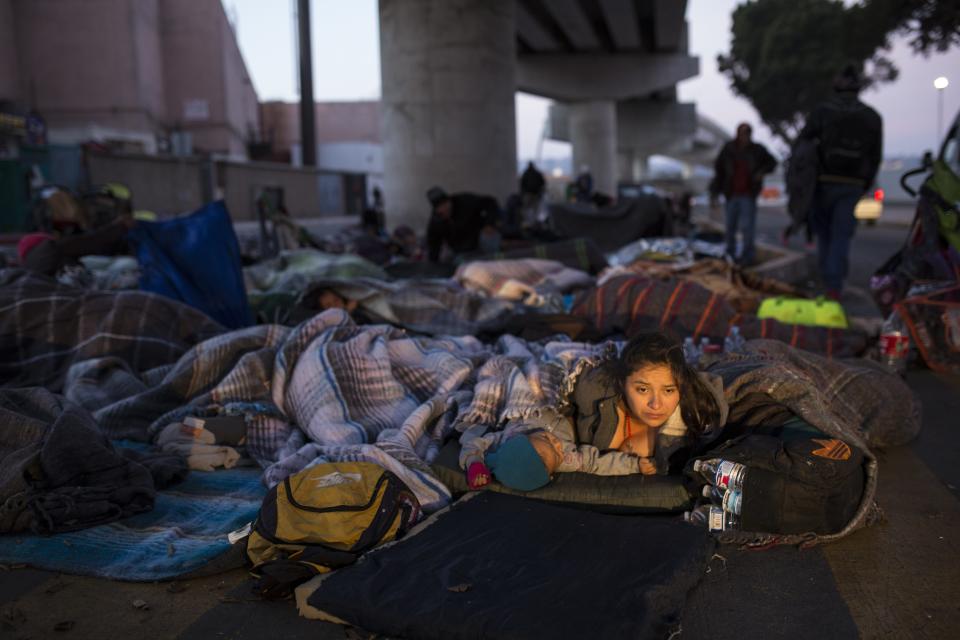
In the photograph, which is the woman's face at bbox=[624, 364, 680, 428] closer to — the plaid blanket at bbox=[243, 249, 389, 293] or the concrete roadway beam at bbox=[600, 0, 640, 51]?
the plaid blanket at bbox=[243, 249, 389, 293]

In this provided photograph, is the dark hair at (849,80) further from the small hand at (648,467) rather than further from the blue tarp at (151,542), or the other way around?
the blue tarp at (151,542)

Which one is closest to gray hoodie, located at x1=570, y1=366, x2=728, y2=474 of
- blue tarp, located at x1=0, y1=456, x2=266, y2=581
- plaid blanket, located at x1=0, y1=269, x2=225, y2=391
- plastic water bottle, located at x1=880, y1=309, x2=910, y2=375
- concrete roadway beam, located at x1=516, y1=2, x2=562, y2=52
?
blue tarp, located at x1=0, y1=456, x2=266, y2=581

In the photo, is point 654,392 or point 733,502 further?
point 654,392

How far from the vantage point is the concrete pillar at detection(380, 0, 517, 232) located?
14.5m

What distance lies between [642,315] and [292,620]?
134 inches

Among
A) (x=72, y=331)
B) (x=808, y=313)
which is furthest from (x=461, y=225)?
(x=72, y=331)

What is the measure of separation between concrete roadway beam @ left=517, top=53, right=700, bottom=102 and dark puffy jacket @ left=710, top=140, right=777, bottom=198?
2325 centimetres

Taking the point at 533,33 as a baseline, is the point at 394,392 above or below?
below

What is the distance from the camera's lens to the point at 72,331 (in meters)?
4.76

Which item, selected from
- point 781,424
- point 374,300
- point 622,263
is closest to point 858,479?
point 781,424

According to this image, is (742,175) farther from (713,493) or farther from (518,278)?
(713,493)

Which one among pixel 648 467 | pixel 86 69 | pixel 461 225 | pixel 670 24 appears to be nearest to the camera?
pixel 648 467

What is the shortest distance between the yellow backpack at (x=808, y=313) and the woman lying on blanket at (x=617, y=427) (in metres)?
2.40

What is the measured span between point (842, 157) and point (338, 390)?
5152 millimetres
